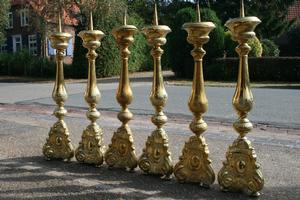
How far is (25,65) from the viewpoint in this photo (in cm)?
3159

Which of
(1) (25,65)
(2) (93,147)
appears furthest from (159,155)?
(1) (25,65)

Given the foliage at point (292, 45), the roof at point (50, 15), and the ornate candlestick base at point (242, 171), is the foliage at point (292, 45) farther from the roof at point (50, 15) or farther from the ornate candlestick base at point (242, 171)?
the ornate candlestick base at point (242, 171)

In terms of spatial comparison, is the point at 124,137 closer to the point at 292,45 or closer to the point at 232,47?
the point at 232,47

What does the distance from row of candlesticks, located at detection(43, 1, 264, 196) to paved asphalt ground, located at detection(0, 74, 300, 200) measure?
118 millimetres

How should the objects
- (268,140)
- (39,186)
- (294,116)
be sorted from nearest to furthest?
(39,186), (268,140), (294,116)

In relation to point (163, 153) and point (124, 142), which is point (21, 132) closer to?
point (124, 142)

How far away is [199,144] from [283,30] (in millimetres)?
37833

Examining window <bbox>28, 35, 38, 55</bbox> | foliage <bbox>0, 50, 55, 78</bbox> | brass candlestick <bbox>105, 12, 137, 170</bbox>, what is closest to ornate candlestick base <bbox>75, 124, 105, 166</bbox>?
brass candlestick <bbox>105, 12, 137, 170</bbox>

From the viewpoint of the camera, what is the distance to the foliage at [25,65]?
3009cm

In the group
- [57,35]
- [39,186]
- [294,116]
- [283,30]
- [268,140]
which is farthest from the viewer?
[283,30]

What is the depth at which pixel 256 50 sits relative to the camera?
24281 millimetres

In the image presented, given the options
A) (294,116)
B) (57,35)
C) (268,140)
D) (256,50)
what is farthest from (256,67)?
(57,35)

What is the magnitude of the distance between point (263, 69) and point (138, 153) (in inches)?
711

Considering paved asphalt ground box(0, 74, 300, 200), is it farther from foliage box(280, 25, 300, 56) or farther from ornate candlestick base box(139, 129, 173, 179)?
foliage box(280, 25, 300, 56)
